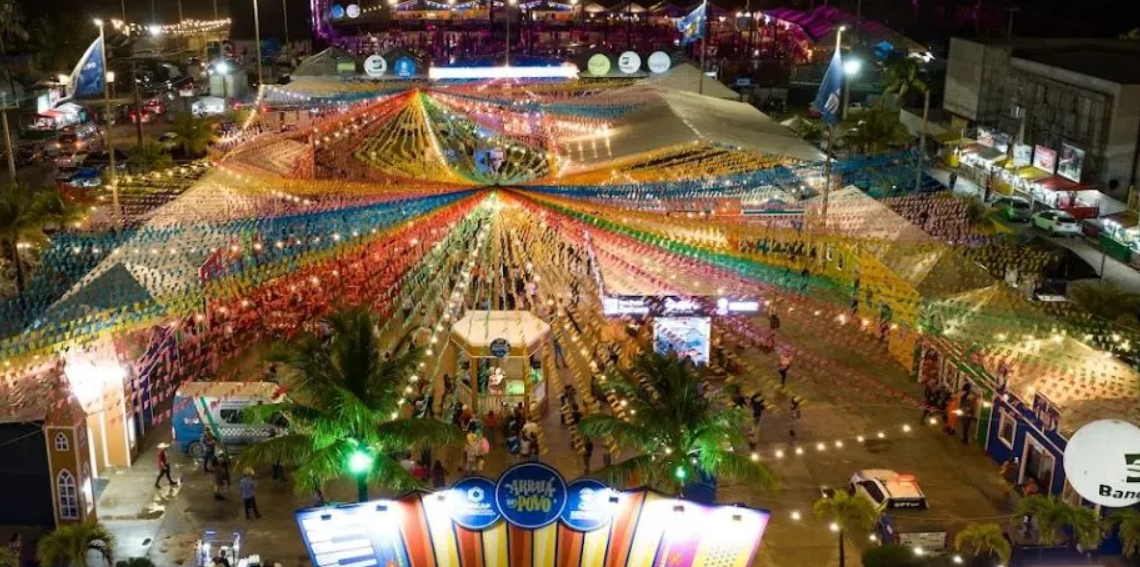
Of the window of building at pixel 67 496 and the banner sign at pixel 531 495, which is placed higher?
A: the banner sign at pixel 531 495

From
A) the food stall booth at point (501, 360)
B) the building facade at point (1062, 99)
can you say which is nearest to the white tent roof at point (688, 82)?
the building facade at point (1062, 99)

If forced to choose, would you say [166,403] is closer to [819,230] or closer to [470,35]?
[819,230]

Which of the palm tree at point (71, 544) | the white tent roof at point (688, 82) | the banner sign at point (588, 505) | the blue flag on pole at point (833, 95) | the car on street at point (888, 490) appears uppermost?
the blue flag on pole at point (833, 95)

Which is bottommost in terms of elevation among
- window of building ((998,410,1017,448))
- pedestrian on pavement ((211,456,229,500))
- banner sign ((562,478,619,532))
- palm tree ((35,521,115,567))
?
pedestrian on pavement ((211,456,229,500))

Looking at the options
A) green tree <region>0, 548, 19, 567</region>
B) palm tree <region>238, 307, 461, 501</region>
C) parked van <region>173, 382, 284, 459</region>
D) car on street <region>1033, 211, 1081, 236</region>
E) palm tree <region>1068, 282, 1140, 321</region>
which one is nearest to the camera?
palm tree <region>238, 307, 461, 501</region>

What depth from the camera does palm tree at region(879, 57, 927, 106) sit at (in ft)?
161

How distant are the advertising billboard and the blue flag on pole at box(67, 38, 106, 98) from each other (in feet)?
98.7

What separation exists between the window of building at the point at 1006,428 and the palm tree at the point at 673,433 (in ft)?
23.0

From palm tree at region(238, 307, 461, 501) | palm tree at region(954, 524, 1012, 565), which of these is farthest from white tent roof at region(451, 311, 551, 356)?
palm tree at region(954, 524, 1012, 565)

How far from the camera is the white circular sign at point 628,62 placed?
4578cm

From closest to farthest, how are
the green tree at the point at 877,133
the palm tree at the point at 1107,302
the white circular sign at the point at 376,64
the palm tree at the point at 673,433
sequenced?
the palm tree at the point at 673,433, the palm tree at the point at 1107,302, the green tree at the point at 877,133, the white circular sign at the point at 376,64

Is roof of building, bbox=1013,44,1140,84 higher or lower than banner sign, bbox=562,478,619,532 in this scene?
higher

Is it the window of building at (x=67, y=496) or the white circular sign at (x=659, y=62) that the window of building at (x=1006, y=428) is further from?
the white circular sign at (x=659, y=62)

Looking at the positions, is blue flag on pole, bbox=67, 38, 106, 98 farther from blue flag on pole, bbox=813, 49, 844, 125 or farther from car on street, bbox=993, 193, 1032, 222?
car on street, bbox=993, 193, 1032, 222
